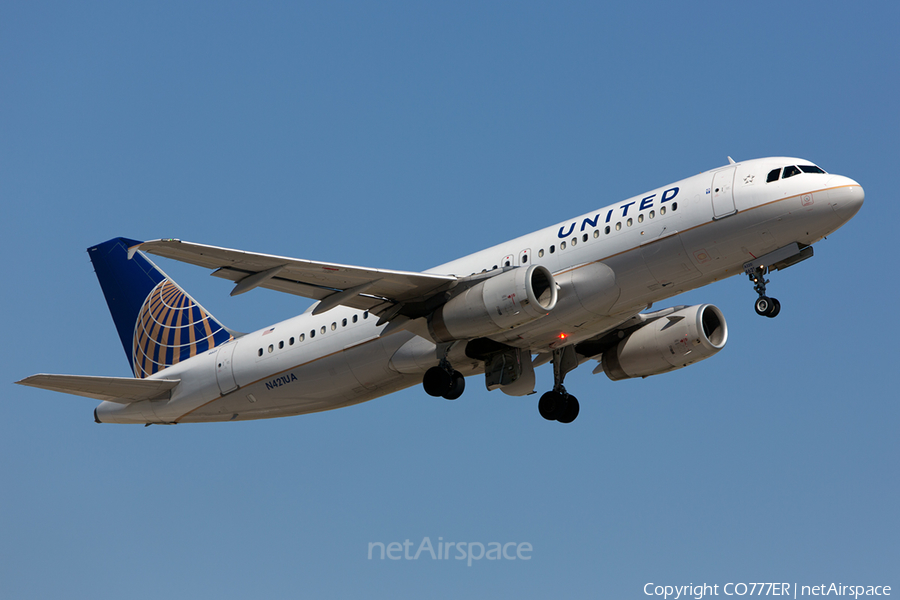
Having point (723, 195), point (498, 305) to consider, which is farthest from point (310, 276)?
point (723, 195)

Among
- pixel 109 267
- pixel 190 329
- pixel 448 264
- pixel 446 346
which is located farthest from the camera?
pixel 109 267

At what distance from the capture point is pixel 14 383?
2667 cm

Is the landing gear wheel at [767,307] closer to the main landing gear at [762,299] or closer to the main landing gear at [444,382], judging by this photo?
the main landing gear at [762,299]

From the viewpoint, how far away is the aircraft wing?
2412cm

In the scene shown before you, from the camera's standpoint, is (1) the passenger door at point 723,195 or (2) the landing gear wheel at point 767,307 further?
(2) the landing gear wheel at point 767,307

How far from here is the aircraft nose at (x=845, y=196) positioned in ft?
81.8

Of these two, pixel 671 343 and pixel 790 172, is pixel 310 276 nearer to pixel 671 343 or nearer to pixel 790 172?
pixel 671 343

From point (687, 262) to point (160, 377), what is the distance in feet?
58.6

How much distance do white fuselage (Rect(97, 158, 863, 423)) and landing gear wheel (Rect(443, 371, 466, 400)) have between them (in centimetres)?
99

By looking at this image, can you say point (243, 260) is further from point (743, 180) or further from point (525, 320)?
point (743, 180)

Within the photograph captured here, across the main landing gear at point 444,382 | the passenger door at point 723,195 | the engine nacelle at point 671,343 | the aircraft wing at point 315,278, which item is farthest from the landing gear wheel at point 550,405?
the passenger door at point 723,195

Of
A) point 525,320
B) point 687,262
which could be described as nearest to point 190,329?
point 525,320

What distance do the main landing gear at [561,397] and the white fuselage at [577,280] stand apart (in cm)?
226

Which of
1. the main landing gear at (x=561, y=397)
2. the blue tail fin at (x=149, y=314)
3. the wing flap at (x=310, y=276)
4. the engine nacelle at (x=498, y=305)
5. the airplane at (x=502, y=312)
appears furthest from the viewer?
the blue tail fin at (x=149, y=314)
